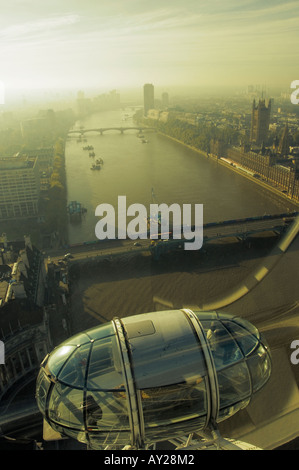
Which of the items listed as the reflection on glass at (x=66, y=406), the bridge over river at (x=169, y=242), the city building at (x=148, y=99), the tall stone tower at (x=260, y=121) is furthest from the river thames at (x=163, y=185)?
the city building at (x=148, y=99)

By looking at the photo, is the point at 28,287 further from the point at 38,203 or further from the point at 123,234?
the point at 38,203

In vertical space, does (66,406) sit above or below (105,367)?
below

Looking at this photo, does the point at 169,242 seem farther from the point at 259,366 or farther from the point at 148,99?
the point at 148,99

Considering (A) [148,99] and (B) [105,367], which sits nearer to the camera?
(B) [105,367]

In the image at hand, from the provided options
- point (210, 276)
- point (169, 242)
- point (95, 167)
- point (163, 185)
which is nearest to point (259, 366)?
point (210, 276)

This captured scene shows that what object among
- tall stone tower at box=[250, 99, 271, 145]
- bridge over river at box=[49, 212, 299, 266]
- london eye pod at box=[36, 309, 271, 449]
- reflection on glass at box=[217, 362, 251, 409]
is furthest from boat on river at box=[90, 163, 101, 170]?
reflection on glass at box=[217, 362, 251, 409]

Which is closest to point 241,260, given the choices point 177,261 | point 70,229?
point 177,261

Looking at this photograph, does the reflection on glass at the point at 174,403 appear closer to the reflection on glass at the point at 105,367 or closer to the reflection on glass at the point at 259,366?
the reflection on glass at the point at 105,367

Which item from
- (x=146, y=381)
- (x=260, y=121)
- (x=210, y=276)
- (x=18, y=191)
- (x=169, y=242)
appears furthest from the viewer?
(x=260, y=121)
